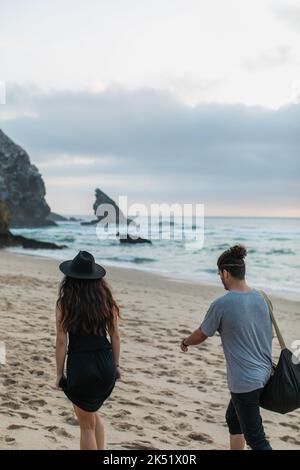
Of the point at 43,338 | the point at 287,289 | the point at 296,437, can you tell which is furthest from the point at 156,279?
the point at 296,437

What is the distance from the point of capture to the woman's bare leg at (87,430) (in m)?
4.07

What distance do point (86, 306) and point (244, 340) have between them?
1181 mm

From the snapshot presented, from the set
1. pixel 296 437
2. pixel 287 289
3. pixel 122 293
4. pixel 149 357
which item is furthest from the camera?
pixel 287 289

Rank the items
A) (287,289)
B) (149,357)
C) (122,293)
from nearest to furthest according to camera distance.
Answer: (149,357)
(122,293)
(287,289)

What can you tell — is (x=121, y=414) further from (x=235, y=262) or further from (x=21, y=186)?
(x=21, y=186)

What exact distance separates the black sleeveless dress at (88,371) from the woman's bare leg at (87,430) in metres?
0.09

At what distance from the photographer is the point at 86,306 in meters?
3.95

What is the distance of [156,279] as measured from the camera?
2195 cm

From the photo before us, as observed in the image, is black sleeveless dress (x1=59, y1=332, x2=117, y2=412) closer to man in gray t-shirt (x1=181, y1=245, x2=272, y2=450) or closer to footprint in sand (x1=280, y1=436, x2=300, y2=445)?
man in gray t-shirt (x1=181, y1=245, x2=272, y2=450)

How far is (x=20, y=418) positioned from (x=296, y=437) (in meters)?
2.91

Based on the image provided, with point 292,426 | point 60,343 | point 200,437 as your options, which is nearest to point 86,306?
point 60,343

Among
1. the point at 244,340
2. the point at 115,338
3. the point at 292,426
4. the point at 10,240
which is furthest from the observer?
the point at 10,240

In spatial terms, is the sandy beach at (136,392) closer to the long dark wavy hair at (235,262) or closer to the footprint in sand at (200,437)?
the footprint in sand at (200,437)
